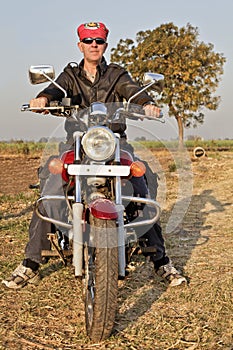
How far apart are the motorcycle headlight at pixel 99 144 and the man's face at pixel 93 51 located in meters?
1.29

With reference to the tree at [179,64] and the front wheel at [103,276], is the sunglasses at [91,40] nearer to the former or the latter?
the front wheel at [103,276]

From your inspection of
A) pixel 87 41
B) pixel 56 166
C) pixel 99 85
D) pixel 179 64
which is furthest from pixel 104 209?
pixel 179 64

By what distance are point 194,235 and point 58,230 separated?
9.87 ft

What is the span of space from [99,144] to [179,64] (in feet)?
126

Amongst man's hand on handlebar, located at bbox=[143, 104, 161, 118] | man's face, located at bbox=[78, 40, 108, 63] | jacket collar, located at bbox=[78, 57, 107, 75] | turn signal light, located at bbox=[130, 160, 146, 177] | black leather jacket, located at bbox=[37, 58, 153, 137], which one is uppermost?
man's face, located at bbox=[78, 40, 108, 63]

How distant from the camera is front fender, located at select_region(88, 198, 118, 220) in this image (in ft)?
10.6

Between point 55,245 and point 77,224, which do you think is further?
point 55,245

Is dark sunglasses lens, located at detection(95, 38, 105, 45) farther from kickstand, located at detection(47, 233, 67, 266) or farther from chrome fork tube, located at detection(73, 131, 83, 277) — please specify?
kickstand, located at detection(47, 233, 67, 266)

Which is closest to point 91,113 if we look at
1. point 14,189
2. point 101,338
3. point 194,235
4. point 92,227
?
point 92,227

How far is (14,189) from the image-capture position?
1234 centimetres

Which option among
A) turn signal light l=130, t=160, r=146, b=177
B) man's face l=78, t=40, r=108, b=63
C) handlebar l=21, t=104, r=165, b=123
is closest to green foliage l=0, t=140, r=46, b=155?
man's face l=78, t=40, r=108, b=63

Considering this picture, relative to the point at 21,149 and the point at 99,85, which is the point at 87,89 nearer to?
the point at 99,85

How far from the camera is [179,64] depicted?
133ft

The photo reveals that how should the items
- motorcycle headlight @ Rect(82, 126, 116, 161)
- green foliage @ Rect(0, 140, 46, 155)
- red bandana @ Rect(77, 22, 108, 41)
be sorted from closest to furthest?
motorcycle headlight @ Rect(82, 126, 116, 161), red bandana @ Rect(77, 22, 108, 41), green foliage @ Rect(0, 140, 46, 155)
